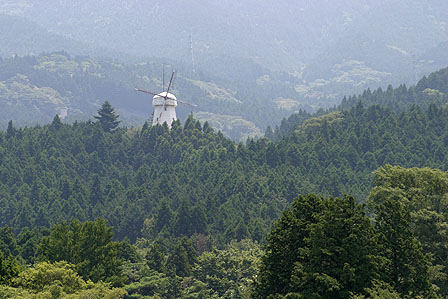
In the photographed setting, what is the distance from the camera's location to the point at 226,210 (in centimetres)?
11875

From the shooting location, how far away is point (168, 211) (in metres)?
120

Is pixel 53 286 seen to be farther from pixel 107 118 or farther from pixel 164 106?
pixel 107 118

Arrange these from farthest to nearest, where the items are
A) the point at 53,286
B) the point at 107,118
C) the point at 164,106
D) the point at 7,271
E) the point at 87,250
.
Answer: the point at 107,118 < the point at 164,106 < the point at 87,250 < the point at 7,271 < the point at 53,286

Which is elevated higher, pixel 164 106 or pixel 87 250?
pixel 164 106

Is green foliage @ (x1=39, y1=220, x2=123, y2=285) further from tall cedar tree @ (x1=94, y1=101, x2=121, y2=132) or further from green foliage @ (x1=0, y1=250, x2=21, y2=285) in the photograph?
tall cedar tree @ (x1=94, y1=101, x2=121, y2=132)

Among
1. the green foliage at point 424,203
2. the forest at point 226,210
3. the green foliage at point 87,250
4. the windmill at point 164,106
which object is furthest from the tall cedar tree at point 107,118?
the green foliage at point 424,203

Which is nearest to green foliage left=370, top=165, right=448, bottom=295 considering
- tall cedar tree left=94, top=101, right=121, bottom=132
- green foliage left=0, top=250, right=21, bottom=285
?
green foliage left=0, top=250, right=21, bottom=285

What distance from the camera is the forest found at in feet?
153

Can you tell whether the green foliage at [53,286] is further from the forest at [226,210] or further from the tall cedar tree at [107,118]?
the tall cedar tree at [107,118]

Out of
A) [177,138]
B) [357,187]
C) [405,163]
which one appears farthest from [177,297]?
[177,138]

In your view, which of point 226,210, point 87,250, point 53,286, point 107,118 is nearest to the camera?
point 53,286

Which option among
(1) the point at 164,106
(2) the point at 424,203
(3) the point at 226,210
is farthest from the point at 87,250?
(1) the point at 164,106

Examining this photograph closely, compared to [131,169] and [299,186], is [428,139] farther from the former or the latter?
[131,169]

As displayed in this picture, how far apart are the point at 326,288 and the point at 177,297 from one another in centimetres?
3570
